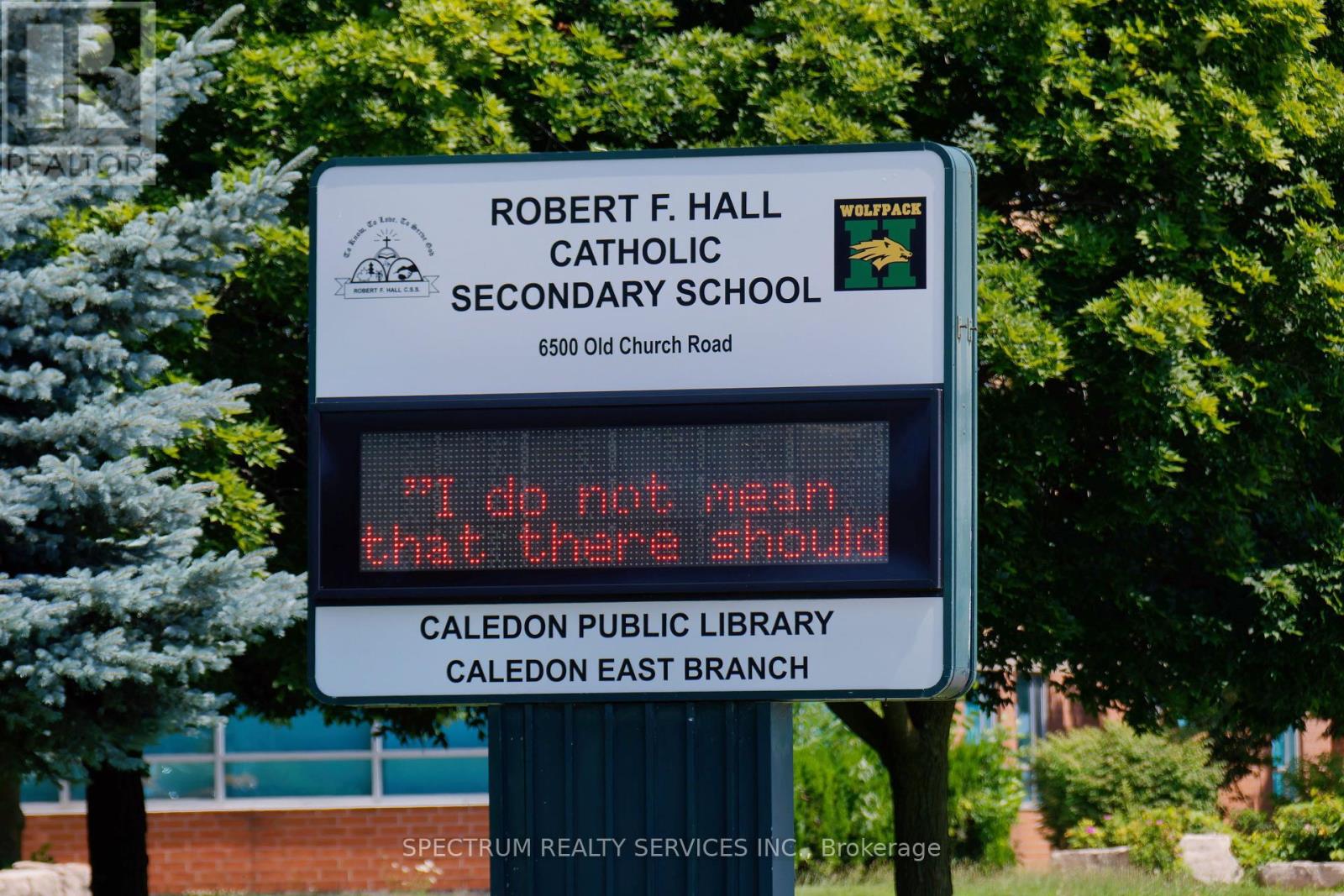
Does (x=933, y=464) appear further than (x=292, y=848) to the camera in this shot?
No

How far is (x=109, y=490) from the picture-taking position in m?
9.19

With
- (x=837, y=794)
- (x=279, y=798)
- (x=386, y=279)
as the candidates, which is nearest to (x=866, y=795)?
(x=837, y=794)

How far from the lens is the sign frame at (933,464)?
6023 mm

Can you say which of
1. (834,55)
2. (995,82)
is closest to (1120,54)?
(995,82)

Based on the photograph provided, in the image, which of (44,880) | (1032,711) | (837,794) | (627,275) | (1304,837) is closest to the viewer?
→ (627,275)

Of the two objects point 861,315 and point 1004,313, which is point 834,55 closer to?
point 1004,313

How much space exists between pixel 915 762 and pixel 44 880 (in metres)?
5.90

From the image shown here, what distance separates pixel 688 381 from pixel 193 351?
6.15 metres

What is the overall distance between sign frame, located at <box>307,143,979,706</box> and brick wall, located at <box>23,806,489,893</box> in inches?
574

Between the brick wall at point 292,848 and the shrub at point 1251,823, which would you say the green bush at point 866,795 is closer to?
the shrub at point 1251,823

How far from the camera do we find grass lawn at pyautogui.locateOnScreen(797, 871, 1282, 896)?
14914 mm

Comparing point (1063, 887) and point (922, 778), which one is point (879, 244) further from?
point (1063, 887)

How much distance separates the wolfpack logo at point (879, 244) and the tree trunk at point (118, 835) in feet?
30.6

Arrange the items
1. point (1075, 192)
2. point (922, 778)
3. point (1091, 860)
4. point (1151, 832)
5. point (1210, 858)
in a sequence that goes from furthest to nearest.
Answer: point (1091, 860)
point (1151, 832)
point (1210, 858)
point (922, 778)
point (1075, 192)
